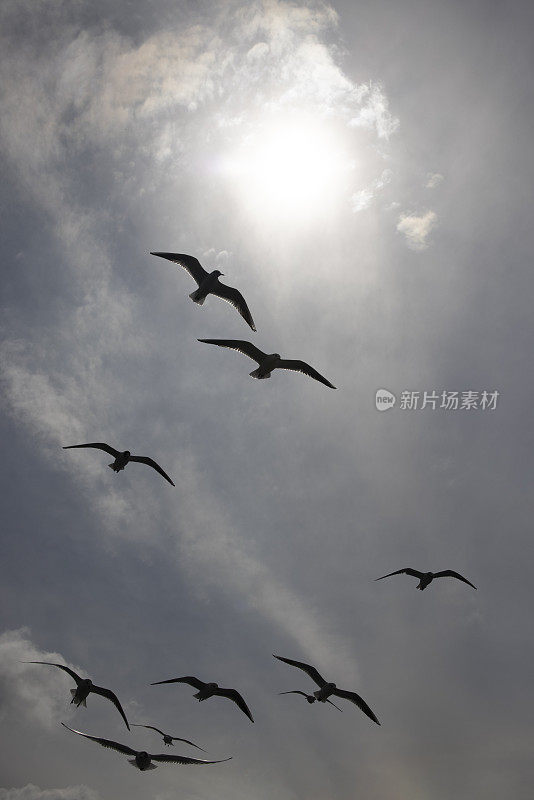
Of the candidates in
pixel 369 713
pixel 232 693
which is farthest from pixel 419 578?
pixel 232 693

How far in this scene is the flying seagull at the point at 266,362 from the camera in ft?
88.6

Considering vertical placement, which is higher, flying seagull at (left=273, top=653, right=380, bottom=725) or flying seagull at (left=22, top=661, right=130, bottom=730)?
flying seagull at (left=273, top=653, right=380, bottom=725)

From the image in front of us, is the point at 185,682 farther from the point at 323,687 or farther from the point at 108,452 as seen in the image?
the point at 108,452

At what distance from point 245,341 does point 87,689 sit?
72.8 ft

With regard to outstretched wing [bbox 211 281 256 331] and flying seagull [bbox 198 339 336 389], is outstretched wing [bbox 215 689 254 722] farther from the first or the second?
outstretched wing [bbox 211 281 256 331]

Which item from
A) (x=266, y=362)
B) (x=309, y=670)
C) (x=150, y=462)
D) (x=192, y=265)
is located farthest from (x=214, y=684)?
(x=192, y=265)

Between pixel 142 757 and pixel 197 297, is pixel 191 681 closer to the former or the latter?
pixel 142 757

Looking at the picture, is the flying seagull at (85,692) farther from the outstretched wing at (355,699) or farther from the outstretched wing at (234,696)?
the outstretched wing at (355,699)

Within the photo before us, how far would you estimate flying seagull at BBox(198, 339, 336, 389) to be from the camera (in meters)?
27.0

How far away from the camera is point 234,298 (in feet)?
87.1

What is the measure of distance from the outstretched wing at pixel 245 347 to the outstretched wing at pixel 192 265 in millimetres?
3469

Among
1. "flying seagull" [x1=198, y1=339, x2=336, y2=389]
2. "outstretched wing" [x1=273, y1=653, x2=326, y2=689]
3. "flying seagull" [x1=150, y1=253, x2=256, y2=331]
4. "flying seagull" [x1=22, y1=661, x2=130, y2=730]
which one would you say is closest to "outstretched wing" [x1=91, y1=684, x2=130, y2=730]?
"flying seagull" [x1=22, y1=661, x2=130, y2=730]

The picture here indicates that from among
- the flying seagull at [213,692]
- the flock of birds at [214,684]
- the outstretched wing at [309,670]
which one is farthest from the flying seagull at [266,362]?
the flying seagull at [213,692]

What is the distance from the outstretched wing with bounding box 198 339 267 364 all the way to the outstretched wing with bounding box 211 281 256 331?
1342 millimetres
